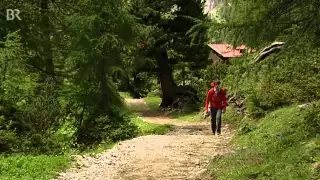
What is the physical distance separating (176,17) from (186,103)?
569 centimetres

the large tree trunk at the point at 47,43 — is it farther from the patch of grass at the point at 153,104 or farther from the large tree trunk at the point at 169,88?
the patch of grass at the point at 153,104

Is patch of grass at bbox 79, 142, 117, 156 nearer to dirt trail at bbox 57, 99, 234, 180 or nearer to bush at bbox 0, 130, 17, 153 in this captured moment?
dirt trail at bbox 57, 99, 234, 180

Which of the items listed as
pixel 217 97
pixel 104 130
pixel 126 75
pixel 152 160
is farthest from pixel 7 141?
pixel 126 75

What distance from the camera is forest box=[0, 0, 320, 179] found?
847 centimetres

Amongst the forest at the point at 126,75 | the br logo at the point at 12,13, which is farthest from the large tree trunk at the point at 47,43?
the br logo at the point at 12,13

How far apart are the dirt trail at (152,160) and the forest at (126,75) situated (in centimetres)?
48

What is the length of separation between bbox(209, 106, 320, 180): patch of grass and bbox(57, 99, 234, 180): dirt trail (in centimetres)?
65

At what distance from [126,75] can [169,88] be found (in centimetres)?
1304

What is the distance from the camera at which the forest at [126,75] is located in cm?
847

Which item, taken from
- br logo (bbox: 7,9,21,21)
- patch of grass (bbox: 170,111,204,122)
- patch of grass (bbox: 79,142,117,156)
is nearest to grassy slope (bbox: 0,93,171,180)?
patch of grass (bbox: 79,142,117,156)

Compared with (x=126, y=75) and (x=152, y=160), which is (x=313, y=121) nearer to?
(x=152, y=160)

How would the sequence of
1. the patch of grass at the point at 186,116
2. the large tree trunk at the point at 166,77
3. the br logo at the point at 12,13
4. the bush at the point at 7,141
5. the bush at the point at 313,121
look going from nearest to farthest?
the bush at the point at 313,121 → the bush at the point at 7,141 → the br logo at the point at 12,13 → the patch of grass at the point at 186,116 → the large tree trunk at the point at 166,77

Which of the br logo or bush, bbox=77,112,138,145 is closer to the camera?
bush, bbox=77,112,138,145

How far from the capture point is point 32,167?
880cm
